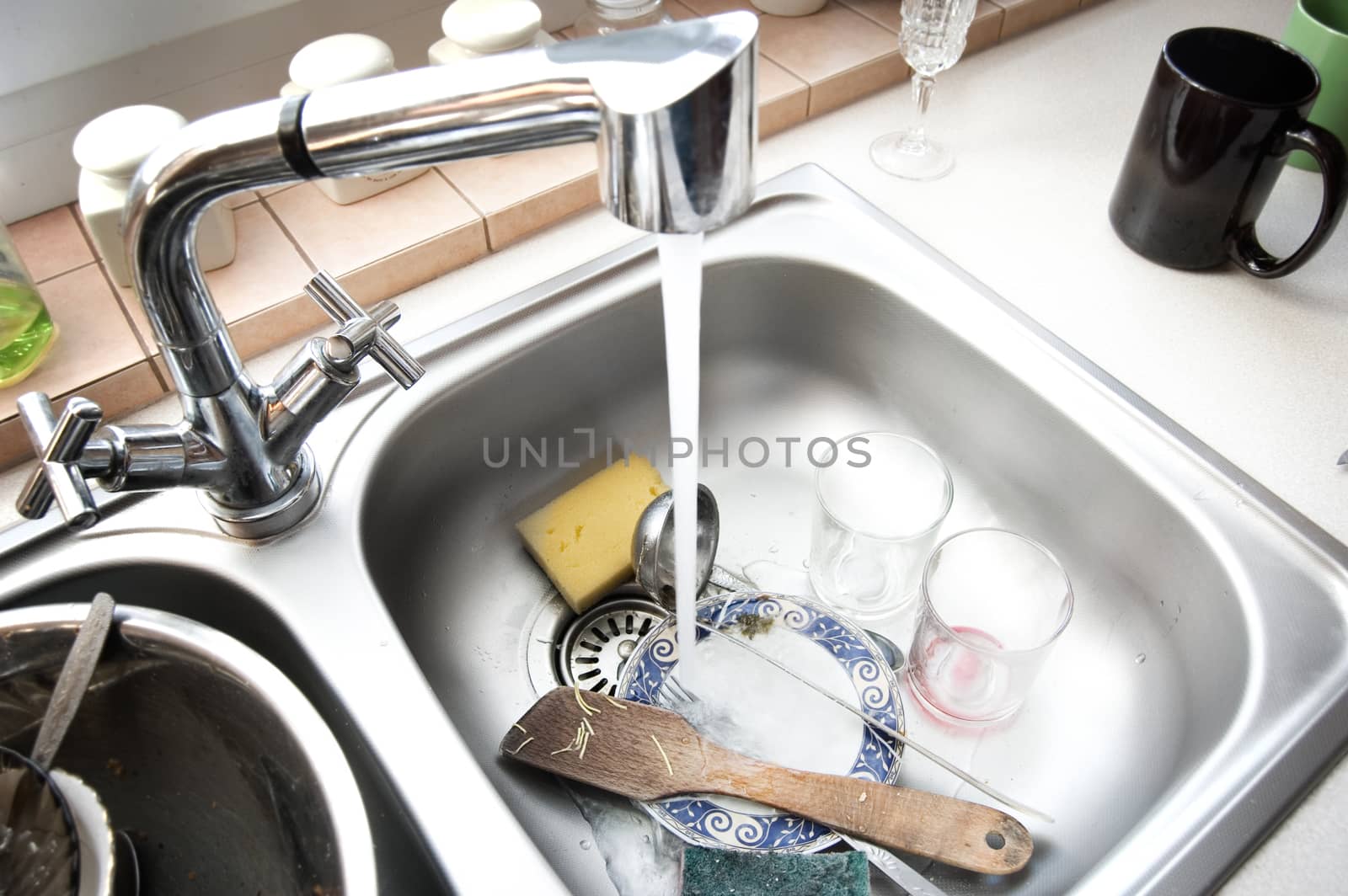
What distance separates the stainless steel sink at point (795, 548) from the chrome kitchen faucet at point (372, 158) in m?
0.12

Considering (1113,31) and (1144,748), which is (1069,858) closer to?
(1144,748)

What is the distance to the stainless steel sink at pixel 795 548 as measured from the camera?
1.65 feet

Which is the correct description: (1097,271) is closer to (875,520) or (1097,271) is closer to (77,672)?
(875,520)

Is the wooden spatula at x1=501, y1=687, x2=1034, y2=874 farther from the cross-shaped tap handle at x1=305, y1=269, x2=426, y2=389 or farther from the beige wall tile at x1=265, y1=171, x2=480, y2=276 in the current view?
the beige wall tile at x1=265, y1=171, x2=480, y2=276

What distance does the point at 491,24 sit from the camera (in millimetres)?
753

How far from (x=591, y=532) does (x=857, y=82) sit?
514 millimetres

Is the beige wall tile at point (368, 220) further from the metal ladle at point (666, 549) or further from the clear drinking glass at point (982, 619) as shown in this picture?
the clear drinking glass at point (982, 619)

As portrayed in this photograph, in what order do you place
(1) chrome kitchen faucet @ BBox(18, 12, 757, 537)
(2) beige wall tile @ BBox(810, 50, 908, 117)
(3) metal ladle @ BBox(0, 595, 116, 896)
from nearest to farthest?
(1) chrome kitchen faucet @ BBox(18, 12, 757, 537)
(3) metal ladle @ BBox(0, 595, 116, 896)
(2) beige wall tile @ BBox(810, 50, 908, 117)

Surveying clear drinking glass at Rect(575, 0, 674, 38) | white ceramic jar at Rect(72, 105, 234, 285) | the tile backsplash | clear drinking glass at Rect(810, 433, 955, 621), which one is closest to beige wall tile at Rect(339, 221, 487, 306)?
the tile backsplash

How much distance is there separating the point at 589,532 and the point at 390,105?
0.39 metres

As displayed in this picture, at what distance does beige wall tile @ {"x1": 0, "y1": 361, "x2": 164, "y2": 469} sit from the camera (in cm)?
63

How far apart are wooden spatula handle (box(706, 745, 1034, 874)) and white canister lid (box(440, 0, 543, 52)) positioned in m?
0.55

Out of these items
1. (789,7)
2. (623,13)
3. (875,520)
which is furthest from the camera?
(789,7)

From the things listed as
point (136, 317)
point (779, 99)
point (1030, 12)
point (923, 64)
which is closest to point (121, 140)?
point (136, 317)
